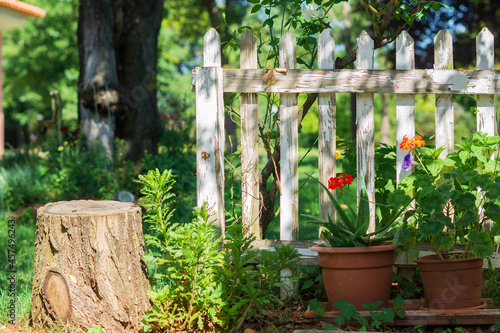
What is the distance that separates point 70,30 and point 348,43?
32.1 feet

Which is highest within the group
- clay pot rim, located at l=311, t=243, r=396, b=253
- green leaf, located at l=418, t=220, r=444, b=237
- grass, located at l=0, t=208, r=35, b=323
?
green leaf, located at l=418, t=220, r=444, b=237

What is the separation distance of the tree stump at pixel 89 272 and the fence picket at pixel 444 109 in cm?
195

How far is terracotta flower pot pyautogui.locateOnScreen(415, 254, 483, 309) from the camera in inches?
100

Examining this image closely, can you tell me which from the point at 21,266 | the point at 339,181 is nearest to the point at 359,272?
the point at 339,181

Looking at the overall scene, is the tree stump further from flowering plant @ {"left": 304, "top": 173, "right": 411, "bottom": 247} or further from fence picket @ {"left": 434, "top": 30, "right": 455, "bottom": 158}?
fence picket @ {"left": 434, "top": 30, "right": 455, "bottom": 158}

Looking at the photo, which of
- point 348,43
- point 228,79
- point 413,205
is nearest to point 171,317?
point 228,79

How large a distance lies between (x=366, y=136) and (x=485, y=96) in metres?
0.77

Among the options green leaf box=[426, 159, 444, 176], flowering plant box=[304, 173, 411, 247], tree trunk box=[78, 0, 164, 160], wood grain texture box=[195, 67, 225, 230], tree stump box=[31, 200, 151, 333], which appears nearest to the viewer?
tree stump box=[31, 200, 151, 333]

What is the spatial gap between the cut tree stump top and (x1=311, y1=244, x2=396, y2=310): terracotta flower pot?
3.69 ft

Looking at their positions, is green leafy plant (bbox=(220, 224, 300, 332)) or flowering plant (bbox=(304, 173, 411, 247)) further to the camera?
flowering plant (bbox=(304, 173, 411, 247))

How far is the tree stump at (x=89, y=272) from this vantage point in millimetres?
2482

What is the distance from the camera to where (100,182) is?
6.22 m

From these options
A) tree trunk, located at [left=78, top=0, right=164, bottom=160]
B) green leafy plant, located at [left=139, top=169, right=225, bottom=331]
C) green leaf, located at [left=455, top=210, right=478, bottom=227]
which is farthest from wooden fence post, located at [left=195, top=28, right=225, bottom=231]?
tree trunk, located at [left=78, top=0, right=164, bottom=160]

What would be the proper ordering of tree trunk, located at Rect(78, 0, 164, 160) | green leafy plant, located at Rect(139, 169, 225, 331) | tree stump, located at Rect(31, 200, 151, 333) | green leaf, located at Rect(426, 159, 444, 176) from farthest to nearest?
tree trunk, located at Rect(78, 0, 164, 160), green leaf, located at Rect(426, 159, 444, 176), tree stump, located at Rect(31, 200, 151, 333), green leafy plant, located at Rect(139, 169, 225, 331)
